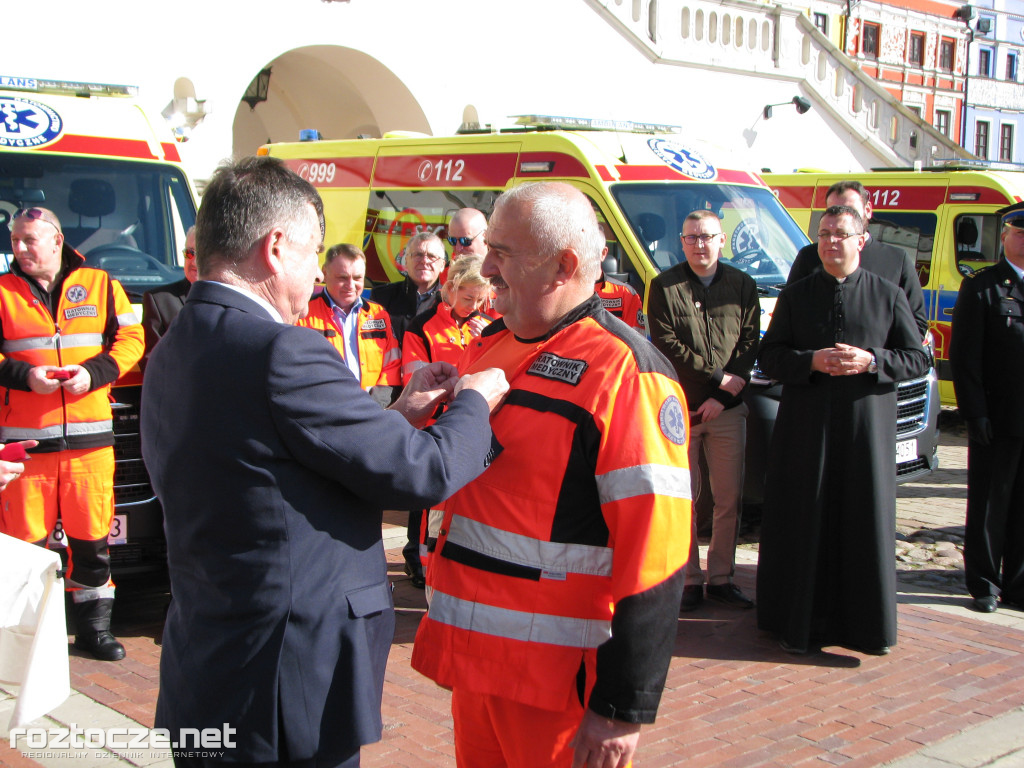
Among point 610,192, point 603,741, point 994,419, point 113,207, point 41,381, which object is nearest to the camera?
point 603,741

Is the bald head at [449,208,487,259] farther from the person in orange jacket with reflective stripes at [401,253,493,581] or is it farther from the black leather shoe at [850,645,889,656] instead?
the black leather shoe at [850,645,889,656]

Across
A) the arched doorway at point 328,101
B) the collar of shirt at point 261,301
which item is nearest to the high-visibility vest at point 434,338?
the collar of shirt at point 261,301

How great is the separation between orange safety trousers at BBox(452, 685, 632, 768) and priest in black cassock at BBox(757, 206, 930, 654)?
9.09ft

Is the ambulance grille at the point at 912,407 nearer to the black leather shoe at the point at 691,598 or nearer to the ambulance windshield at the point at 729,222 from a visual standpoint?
the ambulance windshield at the point at 729,222

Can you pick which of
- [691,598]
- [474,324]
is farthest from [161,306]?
[691,598]

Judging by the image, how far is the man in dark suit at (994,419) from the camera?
18.2 ft

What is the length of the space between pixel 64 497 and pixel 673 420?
3434 mm

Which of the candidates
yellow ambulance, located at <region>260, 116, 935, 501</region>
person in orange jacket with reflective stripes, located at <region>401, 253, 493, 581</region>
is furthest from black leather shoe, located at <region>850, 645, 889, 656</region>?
person in orange jacket with reflective stripes, located at <region>401, 253, 493, 581</region>

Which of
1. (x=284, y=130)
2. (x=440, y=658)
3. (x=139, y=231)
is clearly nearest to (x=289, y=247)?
(x=440, y=658)

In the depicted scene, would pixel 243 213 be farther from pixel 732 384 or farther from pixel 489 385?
pixel 732 384

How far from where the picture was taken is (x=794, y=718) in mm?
4133

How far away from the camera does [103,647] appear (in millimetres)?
4707

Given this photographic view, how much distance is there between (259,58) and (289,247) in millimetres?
13910

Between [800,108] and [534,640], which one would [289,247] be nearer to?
[534,640]
